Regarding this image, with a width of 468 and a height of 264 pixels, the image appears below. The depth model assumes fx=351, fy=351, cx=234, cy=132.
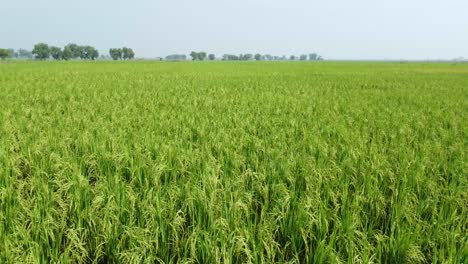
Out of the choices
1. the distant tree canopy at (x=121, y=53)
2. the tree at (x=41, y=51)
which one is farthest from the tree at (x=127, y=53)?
the tree at (x=41, y=51)

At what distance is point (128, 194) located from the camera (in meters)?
3.42

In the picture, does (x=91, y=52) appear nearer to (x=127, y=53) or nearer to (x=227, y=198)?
(x=127, y=53)

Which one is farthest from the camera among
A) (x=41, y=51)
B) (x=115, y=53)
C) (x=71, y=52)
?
(x=115, y=53)

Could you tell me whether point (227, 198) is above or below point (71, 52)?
below

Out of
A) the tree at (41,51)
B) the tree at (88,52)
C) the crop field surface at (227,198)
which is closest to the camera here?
the crop field surface at (227,198)

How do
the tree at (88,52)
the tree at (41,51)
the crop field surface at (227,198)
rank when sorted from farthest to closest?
the tree at (88,52) < the tree at (41,51) < the crop field surface at (227,198)

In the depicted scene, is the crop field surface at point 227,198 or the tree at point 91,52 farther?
the tree at point 91,52

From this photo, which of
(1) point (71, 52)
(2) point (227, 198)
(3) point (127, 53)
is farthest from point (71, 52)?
(2) point (227, 198)

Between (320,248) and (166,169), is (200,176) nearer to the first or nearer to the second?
(166,169)

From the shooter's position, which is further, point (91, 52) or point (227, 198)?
point (91, 52)

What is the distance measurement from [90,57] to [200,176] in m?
186

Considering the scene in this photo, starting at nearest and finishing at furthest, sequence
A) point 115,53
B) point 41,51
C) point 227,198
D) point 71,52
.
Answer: point 227,198 < point 41,51 < point 71,52 < point 115,53

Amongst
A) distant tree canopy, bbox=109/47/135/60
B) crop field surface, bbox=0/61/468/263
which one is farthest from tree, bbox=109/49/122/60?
crop field surface, bbox=0/61/468/263

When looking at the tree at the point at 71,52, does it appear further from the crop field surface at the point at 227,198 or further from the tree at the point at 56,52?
the crop field surface at the point at 227,198
